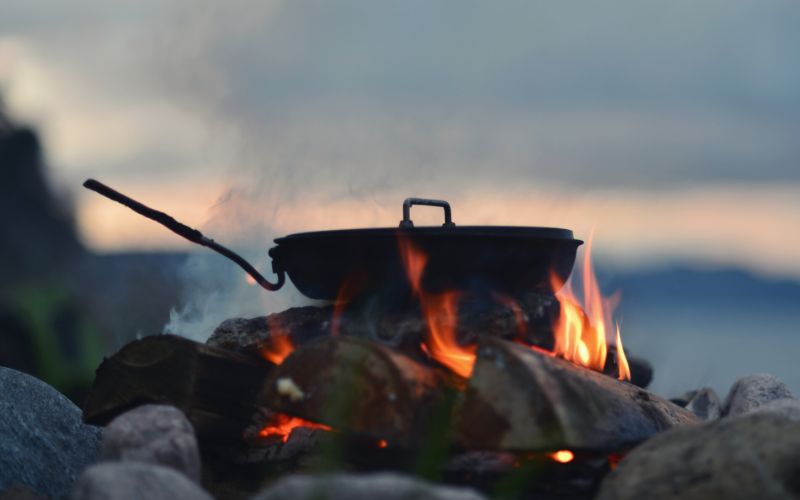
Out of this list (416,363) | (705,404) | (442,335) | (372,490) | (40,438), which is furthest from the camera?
(705,404)

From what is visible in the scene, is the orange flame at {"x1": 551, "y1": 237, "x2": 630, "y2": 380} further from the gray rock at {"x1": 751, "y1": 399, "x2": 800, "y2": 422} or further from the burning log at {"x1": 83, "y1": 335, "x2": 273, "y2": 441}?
the burning log at {"x1": 83, "y1": 335, "x2": 273, "y2": 441}

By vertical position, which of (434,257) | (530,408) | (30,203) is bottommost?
(530,408)

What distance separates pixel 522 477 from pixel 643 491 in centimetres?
53

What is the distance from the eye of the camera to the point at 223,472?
14.7 ft

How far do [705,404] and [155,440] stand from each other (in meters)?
4.42

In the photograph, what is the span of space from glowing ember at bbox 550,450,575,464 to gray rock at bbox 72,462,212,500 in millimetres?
1442

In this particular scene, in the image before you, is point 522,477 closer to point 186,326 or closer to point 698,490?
point 698,490

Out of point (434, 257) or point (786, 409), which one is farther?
point (786, 409)

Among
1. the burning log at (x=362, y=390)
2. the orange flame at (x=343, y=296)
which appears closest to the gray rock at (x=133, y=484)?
the burning log at (x=362, y=390)

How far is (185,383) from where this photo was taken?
4.27 metres

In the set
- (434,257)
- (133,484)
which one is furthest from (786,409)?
(133,484)

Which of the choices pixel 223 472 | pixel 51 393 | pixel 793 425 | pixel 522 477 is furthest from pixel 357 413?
pixel 51 393

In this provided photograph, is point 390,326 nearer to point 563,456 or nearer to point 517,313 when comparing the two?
point 517,313

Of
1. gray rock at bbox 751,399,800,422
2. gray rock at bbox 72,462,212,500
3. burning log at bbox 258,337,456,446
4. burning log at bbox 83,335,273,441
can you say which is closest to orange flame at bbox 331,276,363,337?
burning log at bbox 83,335,273,441
